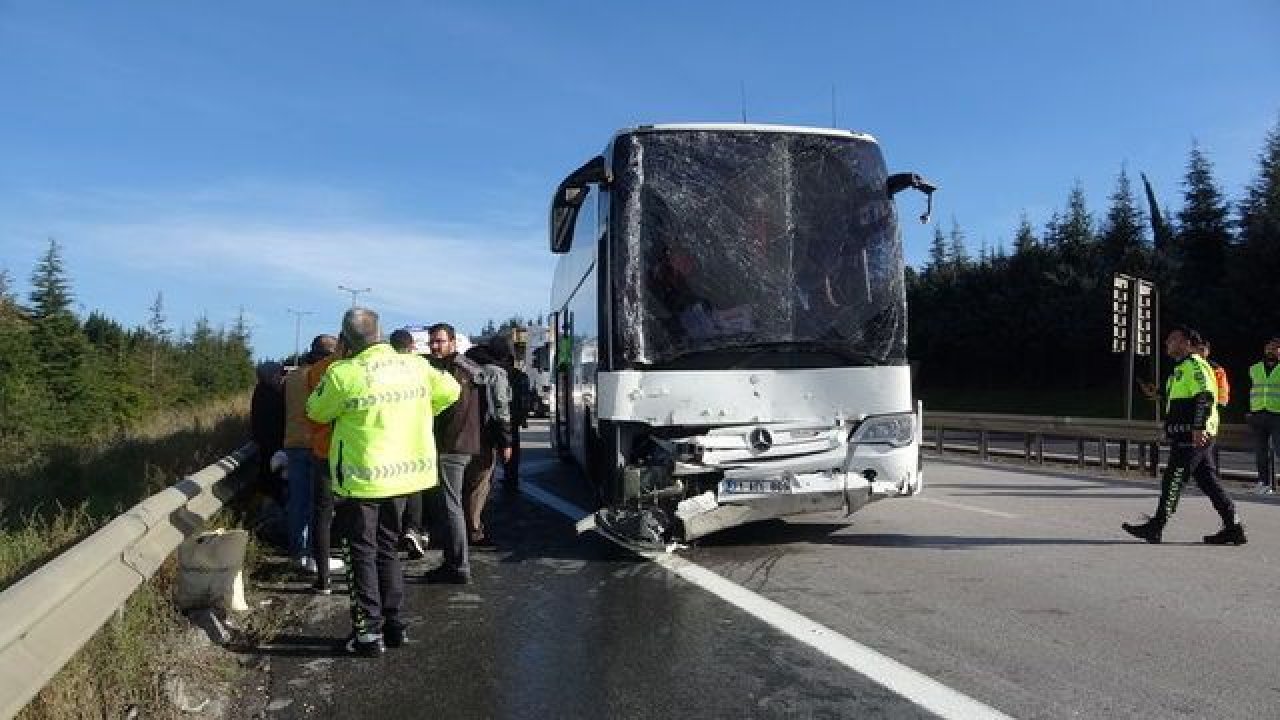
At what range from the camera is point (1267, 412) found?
500 inches

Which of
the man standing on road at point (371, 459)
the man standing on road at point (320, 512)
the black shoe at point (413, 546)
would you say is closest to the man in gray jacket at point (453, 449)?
the black shoe at point (413, 546)

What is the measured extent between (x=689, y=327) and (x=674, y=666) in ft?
10.2

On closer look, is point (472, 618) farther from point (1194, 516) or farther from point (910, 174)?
point (1194, 516)

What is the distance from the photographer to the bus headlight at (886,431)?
25.4ft

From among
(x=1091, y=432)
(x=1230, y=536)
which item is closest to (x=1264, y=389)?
(x=1091, y=432)

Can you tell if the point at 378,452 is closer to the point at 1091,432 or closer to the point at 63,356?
the point at 1091,432

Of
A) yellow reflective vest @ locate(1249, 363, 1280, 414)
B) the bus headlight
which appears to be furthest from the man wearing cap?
yellow reflective vest @ locate(1249, 363, 1280, 414)

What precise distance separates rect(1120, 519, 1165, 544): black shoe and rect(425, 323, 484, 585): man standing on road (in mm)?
5329

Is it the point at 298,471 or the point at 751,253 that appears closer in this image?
the point at 298,471

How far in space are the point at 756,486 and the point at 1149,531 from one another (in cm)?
342

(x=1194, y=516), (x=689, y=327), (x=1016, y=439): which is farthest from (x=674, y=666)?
(x=1016, y=439)

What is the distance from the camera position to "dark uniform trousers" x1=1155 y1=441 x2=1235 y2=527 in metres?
8.14

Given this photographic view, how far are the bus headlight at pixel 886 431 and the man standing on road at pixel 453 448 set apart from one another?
2905 mm

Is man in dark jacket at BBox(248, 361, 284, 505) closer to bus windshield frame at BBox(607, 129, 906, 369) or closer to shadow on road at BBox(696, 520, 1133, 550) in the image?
bus windshield frame at BBox(607, 129, 906, 369)
